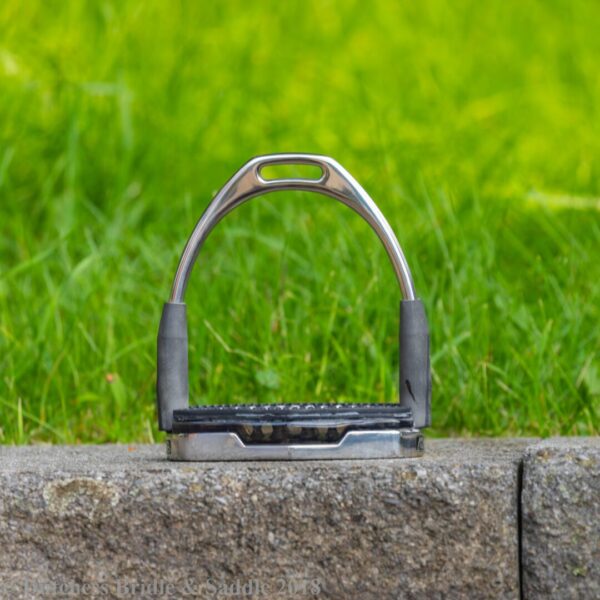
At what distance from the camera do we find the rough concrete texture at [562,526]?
1669 mm

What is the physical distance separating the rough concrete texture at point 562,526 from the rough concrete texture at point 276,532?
0.03 m

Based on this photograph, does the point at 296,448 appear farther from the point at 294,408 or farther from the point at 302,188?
the point at 302,188

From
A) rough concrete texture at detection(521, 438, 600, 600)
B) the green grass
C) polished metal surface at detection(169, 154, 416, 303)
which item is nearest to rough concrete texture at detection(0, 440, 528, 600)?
rough concrete texture at detection(521, 438, 600, 600)

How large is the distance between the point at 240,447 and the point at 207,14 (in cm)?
366

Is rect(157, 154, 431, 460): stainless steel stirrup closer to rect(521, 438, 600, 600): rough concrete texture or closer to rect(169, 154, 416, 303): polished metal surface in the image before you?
rect(169, 154, 416, 303): polished metal surface

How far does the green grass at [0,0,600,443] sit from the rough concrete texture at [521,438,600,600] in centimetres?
74

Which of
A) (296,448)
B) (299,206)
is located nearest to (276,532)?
(296,448)

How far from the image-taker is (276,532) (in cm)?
168

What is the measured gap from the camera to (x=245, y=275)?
9.64 ft

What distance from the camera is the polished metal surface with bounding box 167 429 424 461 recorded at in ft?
5.74

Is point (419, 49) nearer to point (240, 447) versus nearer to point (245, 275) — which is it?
point (245, 275)

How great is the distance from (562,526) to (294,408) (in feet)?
1.43

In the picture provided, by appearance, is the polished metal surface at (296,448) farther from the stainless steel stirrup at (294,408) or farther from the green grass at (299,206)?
the green grass at (299,206)

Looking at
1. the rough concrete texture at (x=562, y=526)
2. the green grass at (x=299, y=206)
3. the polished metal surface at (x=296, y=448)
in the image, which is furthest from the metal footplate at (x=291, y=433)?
the green grass at (x=299, y=206)
